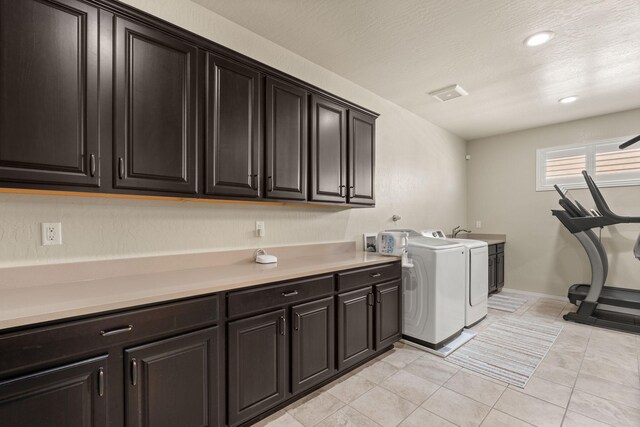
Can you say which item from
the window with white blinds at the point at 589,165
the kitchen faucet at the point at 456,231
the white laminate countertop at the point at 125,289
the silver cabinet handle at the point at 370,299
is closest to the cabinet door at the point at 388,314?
the silver cabinet handle at the point at 370,299

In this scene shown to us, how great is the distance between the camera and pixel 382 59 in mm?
2758

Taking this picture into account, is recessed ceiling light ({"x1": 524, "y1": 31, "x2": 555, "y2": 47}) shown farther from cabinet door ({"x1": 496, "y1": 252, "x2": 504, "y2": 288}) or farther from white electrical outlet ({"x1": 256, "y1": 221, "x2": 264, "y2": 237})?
cabinet door ({"x1": 496, "y1": 252, "x2": 504, "y2": 288})

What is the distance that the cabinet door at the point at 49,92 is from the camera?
4.10 feet

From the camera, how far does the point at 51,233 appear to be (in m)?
1.55

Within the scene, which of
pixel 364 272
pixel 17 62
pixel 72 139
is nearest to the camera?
pixel 17 62

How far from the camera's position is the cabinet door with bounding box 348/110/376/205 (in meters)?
2.82

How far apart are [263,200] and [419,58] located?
1927 mm

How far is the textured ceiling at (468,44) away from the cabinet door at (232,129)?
56 cm

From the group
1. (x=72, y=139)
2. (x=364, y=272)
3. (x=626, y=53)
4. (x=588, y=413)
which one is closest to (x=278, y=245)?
(x=364, y=272)

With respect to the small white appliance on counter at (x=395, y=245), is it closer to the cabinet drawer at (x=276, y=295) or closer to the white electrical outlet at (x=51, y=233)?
the cabinet drawer at (x=276, y=295)

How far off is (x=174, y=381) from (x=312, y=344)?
89cm

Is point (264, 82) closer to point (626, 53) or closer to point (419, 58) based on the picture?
point (419, 58)

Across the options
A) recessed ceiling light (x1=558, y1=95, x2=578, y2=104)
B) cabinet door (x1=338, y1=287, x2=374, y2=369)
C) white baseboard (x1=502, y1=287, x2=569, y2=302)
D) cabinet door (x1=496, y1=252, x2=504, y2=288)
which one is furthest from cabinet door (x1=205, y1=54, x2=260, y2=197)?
white baseboard (x1=502, y1=287, x2=569, y2=302)

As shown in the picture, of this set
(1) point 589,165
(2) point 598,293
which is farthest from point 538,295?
(1) point 589,165
